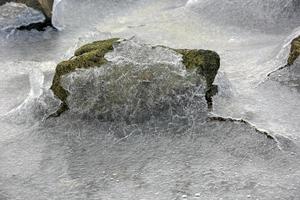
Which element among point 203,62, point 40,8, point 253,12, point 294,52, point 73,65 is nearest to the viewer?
point 203,62

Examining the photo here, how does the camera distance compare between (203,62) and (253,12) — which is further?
(253,12)

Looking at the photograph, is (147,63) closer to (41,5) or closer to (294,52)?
(294,52)

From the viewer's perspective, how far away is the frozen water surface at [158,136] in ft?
24.1

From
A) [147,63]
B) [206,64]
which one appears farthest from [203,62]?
[147,63]

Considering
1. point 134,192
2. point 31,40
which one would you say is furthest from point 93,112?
point 31,40

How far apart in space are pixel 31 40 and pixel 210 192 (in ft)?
26.1

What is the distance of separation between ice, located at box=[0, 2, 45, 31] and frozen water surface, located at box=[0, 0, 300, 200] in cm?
194

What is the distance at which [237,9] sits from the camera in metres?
14.0

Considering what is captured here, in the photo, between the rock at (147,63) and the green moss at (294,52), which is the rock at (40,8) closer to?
the rock at (147,63)

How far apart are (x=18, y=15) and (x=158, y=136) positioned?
7.23 m

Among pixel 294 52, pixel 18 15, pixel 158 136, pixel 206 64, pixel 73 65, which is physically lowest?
pixel 158 136

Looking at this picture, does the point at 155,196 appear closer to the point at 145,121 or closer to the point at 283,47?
the point at 145,121

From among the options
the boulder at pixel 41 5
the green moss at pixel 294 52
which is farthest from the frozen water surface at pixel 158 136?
the boulder at pixel 41 5

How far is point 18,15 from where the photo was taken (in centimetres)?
1388
